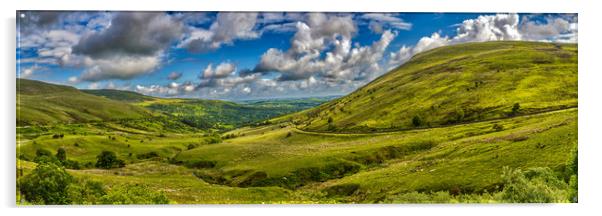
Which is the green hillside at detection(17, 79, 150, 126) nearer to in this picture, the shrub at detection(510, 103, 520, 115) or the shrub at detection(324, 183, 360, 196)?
the shrub at detection(324, 183, 360, 196)

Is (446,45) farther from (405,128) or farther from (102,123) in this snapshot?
(102,123)

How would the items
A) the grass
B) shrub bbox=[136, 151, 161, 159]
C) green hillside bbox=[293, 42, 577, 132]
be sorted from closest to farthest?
the grass
shrub bbox=[136, 151, 161, 159]
green hillside bbox=[293, 42, 577, 132]

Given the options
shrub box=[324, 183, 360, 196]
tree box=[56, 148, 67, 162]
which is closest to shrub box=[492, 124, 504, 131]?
shrub box=[324, 183, 360, 196]

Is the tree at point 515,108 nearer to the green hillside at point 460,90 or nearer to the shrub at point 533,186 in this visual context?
the green hillside at point 460,90

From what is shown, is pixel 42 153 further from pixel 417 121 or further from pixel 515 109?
pixel 515 109

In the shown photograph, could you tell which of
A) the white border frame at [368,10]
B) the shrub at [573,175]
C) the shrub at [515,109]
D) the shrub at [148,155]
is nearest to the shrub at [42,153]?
the white border frame at [368,10]
